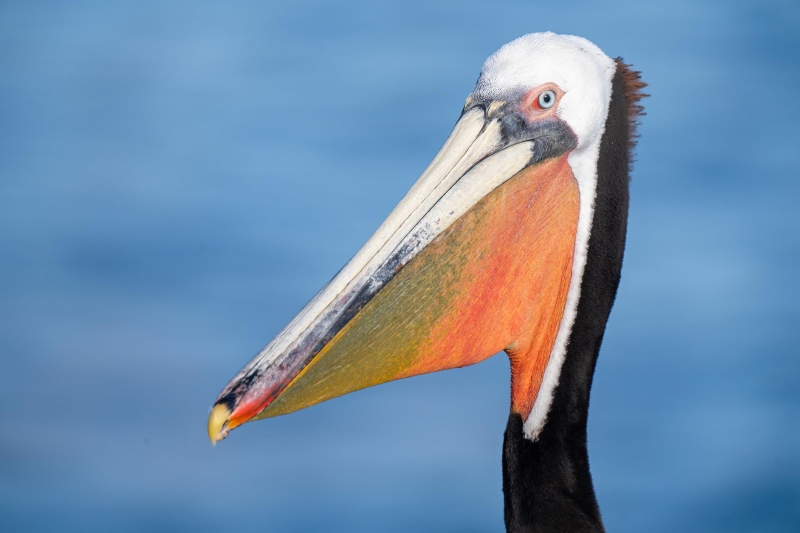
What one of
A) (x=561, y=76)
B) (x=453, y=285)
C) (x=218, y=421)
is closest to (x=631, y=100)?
(x=561, y=76)

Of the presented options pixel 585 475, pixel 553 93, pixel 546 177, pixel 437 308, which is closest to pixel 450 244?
pixel 437 308

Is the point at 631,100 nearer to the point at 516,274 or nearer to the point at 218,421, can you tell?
the point at 516,274

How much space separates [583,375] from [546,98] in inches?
27.6

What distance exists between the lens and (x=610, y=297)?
8.01 ft

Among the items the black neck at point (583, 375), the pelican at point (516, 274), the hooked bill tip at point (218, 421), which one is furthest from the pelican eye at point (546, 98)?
the hooked bill tip at point (218, 421)

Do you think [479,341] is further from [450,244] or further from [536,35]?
[536,35]

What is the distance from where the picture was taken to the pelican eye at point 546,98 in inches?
91.7

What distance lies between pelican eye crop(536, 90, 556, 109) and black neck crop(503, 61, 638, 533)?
0.53 feet

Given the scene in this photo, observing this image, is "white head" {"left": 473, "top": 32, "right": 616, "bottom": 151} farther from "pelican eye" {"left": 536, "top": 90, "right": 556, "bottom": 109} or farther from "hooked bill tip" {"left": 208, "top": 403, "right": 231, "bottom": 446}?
"hooked bill tip" {"left": 208, "top": 403, "right": 231, "bottom": 446}

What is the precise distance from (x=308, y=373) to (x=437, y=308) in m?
0.35

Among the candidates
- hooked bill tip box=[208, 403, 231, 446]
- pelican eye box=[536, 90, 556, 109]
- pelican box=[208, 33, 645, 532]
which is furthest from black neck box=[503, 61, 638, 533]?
hooked bill tip box=[208, 403, 231, 446]

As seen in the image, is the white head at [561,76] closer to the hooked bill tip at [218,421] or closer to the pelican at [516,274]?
the pelican at [516,274]

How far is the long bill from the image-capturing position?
82.3 inches

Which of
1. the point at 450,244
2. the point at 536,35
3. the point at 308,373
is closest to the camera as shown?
the point at 308,373
